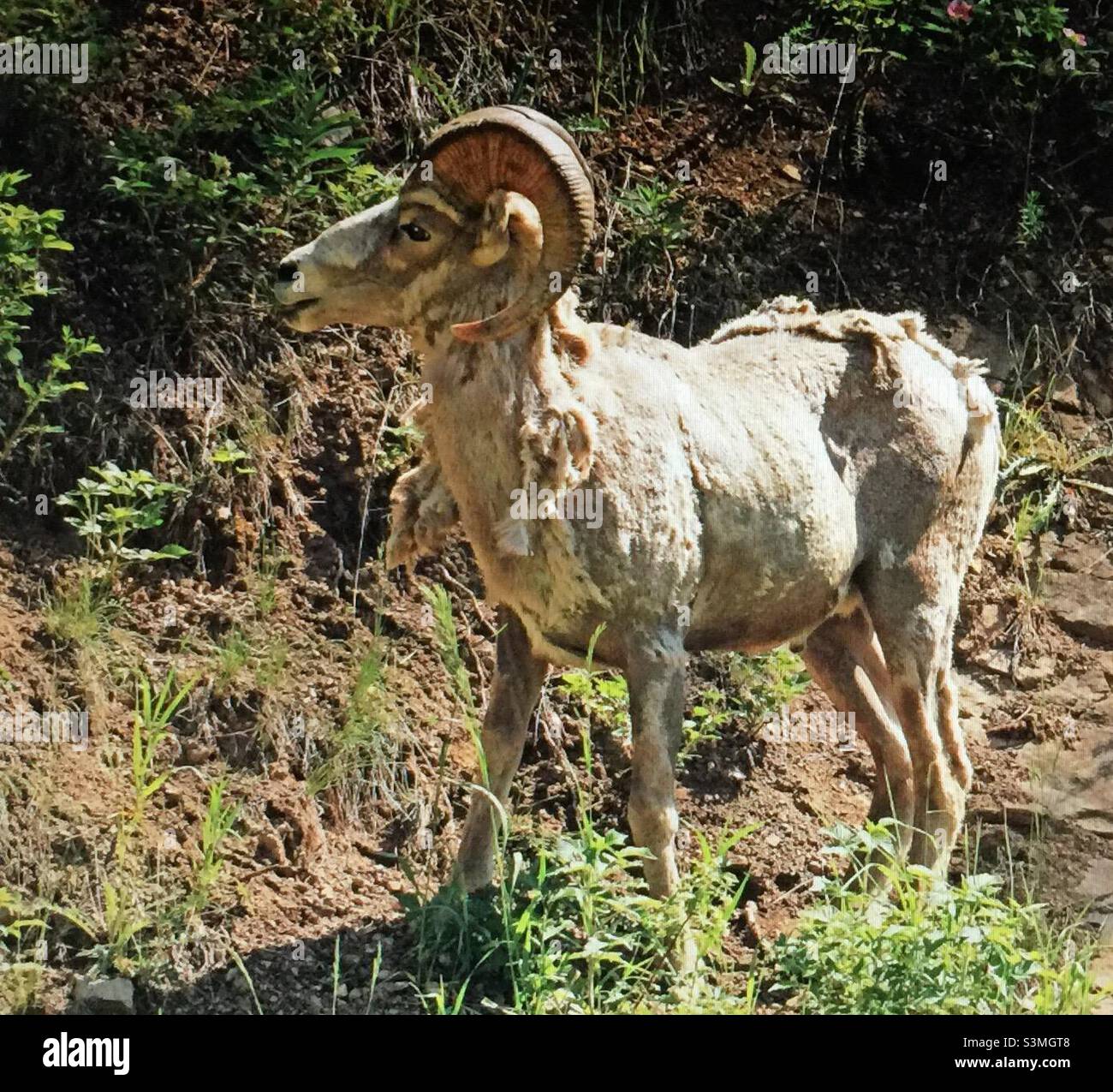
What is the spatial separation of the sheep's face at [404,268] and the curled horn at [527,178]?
0.29 feet

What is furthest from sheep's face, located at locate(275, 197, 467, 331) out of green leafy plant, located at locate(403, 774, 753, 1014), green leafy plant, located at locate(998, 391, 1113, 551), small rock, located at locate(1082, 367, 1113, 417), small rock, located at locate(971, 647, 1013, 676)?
small rock, located at locate(1082, 367, 1113, 417)

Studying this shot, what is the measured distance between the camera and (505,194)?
23.6 feet

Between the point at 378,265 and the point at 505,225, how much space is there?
52cm

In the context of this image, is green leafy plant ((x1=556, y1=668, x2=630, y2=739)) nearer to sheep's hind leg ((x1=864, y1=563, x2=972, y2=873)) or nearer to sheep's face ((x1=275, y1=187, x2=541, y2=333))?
sheep's hind leg ((x1=864, y1=563, x2=972, y2=873))

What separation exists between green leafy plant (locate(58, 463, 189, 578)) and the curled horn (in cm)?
243

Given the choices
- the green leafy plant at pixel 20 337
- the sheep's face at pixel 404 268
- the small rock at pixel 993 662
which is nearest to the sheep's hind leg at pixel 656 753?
the sheep's face at pixel 404 268

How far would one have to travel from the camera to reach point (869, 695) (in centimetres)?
862

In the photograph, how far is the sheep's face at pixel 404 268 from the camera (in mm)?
7309

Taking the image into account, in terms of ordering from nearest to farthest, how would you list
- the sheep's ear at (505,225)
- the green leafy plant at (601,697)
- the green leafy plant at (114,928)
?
the sheep's ear at (505,225), the green leafy plant at (114,928), the green leafy plant at (601,697)

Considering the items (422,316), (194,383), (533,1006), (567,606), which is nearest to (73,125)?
(194,383)

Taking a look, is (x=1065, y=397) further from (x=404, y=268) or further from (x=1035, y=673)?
(x=404, y=268)

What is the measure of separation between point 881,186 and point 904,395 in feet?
15.0

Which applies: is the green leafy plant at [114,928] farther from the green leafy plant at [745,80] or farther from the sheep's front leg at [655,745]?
the green leafy plant at [745,80]

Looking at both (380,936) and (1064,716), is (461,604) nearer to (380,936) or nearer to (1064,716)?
(380,936)
